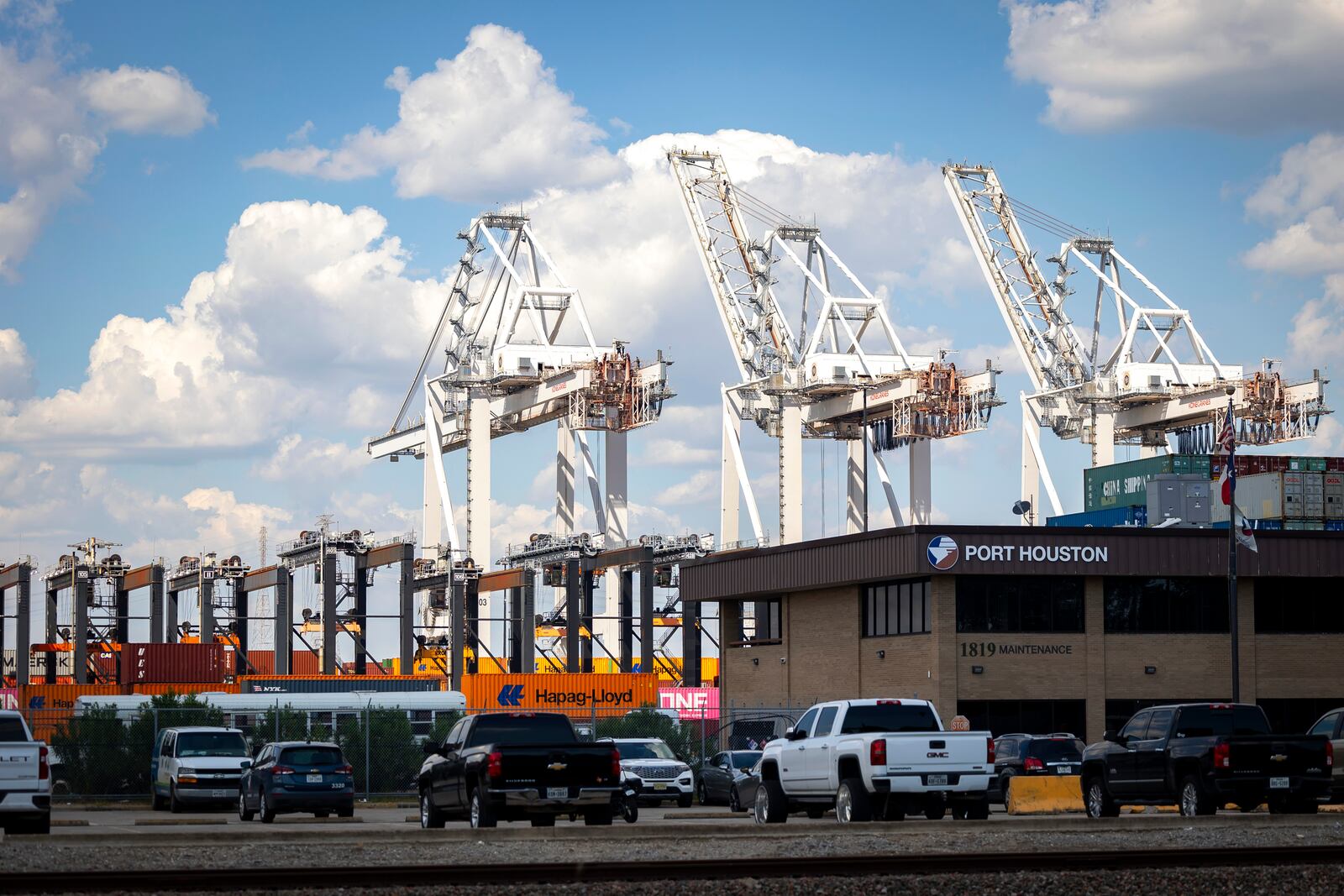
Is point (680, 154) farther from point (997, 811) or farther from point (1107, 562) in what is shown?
point (997, 811)

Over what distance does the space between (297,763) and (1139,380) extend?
7639cm

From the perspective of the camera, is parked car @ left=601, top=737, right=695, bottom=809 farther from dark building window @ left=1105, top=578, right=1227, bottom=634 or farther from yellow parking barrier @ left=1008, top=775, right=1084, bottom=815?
dark building window @ left=1105, top=578, right=1227, bottom=634

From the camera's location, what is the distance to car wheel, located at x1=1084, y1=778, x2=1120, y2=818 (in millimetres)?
28203

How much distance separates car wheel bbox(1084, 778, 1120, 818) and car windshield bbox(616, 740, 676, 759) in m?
11.4

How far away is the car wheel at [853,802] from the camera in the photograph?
25.4 meters

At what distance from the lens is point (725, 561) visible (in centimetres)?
5506

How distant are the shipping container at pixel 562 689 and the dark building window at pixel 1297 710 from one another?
37105mm

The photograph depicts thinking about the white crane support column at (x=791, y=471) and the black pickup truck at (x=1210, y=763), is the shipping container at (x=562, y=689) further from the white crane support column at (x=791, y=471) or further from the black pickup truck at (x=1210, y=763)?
the black pickup truck at (x=1210, y=763)

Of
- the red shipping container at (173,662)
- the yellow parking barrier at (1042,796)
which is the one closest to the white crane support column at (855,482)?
the red shipping container at (173,662)

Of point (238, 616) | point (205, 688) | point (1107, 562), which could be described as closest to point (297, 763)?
point (1107, 562)

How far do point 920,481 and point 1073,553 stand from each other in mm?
62591

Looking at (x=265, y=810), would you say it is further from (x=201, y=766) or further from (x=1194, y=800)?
(x=1194, y=800)

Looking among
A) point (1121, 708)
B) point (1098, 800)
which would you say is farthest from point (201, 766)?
point (1121, 708)

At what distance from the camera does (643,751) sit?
1505 inches
